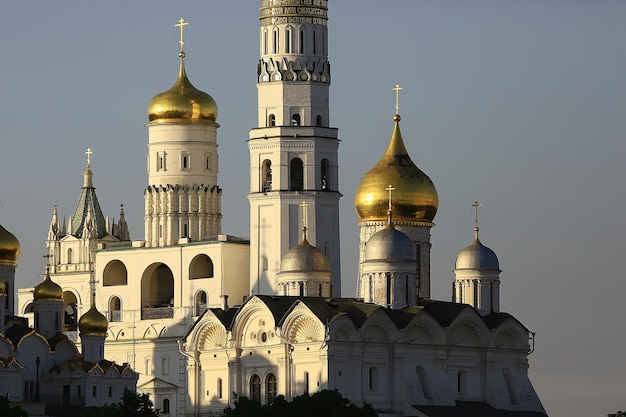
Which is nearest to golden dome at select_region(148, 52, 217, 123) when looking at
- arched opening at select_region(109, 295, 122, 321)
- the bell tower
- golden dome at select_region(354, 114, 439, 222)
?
the bell tower

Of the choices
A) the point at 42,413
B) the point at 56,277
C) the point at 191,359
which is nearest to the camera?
the point at 42,413

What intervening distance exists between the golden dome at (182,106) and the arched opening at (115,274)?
496 cm

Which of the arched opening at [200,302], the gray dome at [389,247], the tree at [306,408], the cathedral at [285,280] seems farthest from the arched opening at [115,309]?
the tree at [306,408]

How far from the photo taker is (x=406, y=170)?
308 ft

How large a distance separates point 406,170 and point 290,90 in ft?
17.7

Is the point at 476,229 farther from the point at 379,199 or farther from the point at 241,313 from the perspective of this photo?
the point at 241,313

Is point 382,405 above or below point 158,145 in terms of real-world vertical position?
below

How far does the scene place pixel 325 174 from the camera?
300ft

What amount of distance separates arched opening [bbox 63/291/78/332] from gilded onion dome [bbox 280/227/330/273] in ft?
35.8

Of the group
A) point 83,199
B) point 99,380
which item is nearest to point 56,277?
point 83,199

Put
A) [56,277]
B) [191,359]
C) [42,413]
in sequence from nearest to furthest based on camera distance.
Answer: [42,413] < [191,359] < [56,277]

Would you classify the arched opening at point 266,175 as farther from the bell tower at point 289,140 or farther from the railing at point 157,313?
the railing at point 157,313

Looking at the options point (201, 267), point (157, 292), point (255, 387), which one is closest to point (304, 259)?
point (255, 387)

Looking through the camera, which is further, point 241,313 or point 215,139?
point 215,139
